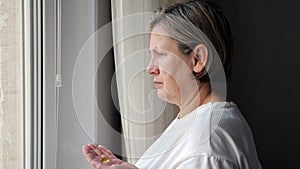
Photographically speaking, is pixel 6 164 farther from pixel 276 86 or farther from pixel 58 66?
pixel 276 86

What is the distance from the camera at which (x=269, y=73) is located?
176cm

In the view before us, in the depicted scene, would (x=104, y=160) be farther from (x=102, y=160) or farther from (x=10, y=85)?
(x=10, y=85)

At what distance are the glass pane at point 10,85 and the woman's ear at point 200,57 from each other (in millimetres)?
473

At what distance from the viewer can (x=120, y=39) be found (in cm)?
117

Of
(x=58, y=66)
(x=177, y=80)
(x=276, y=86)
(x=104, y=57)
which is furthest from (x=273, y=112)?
(x=177, y=80)

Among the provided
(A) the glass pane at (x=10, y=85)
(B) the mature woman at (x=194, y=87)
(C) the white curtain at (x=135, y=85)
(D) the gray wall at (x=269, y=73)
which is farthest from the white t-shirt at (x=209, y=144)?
(D) the gray wall at (x=269, y=73)

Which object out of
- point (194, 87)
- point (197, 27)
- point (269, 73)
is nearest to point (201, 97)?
point (194, 87)

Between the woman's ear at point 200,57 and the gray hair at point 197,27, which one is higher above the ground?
the gray hair at point 197,27

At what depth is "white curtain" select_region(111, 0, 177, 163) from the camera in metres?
1.01

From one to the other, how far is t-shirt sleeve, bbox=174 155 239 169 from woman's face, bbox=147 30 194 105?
14 cm

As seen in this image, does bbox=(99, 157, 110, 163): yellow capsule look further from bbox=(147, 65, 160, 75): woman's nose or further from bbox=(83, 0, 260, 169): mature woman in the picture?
bbox=(147, 65, 160, 75): woman's nose

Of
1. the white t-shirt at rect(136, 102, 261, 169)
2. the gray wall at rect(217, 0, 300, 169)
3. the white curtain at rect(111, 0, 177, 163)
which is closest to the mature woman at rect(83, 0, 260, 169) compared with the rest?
the white t-shirt at rect(136, 102, 261, 169)

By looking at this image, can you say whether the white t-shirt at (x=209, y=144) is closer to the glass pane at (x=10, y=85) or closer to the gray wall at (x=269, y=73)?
the glass pane at (x=10, y=85)

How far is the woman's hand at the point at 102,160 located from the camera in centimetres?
69
